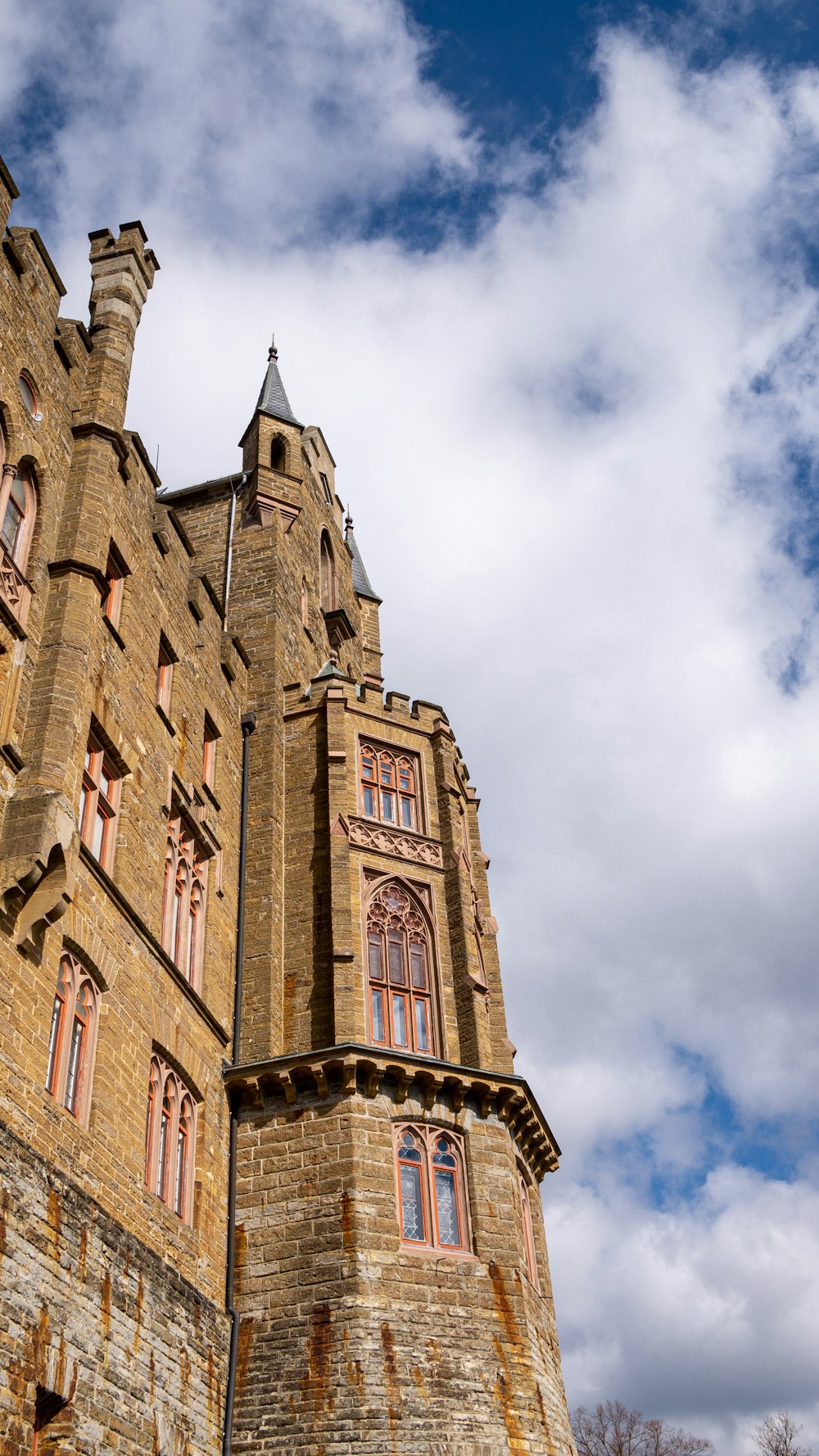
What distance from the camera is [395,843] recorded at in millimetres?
26703

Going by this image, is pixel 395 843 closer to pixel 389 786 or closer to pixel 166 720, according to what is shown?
pixel 389 786

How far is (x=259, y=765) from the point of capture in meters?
27.5

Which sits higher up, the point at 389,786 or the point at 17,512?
the point at 389,786

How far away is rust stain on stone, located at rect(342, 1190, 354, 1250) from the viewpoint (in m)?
20.4

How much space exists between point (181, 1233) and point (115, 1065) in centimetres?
314

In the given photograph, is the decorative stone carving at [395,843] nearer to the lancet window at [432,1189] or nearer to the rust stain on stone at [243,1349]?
the lancet window at [432,1189]

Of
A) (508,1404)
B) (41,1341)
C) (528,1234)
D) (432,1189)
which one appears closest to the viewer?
(41,1341)

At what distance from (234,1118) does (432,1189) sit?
3.52 m

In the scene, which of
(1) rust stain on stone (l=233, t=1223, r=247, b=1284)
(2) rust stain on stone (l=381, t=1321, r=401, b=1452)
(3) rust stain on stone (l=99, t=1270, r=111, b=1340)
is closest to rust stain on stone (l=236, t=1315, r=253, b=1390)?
(1) rust stain on stone (l=233, t=1223, r=247, b=1284)

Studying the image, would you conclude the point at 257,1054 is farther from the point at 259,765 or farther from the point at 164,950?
the point at 259,765

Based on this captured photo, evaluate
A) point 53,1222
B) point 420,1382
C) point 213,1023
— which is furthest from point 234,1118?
point 53,1222

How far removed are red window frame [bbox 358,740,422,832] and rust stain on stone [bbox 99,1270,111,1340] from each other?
12072 millimetres

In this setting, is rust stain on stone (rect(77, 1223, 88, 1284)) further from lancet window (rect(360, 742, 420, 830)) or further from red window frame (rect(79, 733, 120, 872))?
lancet window (rect(360, 742, 420, 830))

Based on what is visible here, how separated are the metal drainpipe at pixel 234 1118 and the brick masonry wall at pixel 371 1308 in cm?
16
